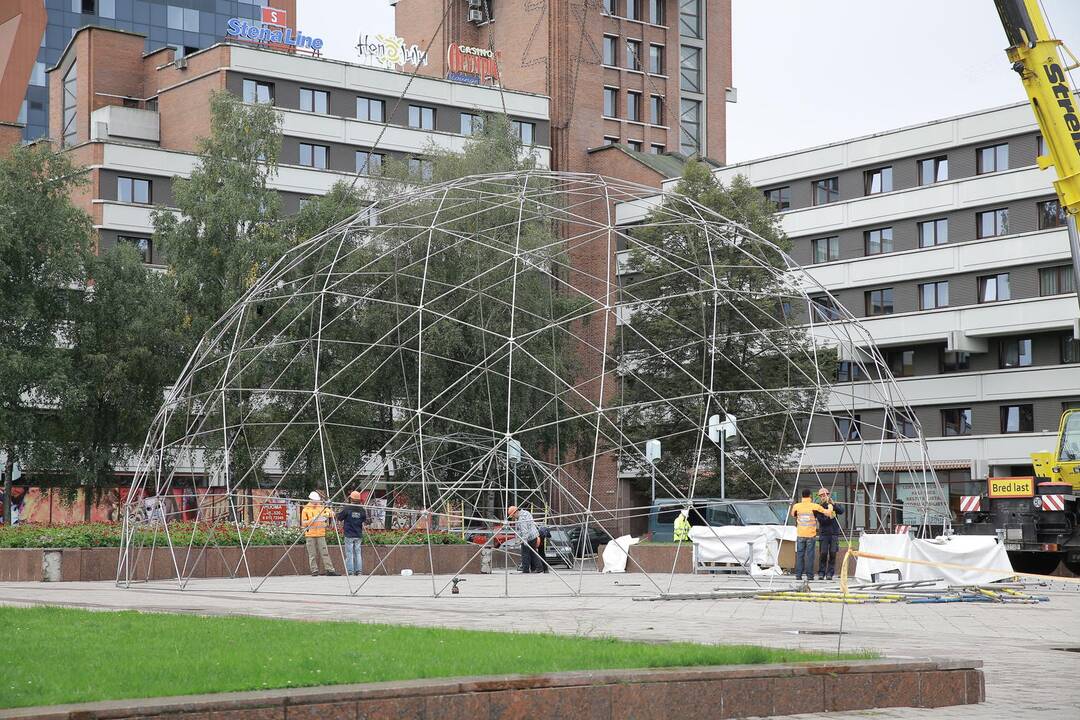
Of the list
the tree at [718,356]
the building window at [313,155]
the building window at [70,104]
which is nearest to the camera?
the tree at [718,356]

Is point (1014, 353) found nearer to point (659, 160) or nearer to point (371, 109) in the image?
point (659, 160)

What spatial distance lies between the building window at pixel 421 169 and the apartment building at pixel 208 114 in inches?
378

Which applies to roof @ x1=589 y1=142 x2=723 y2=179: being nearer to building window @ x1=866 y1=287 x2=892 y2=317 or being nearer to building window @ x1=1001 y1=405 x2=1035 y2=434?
building window @ x1=866 y1=287 x2=892 y2=317

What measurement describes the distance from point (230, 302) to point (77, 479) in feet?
27.9

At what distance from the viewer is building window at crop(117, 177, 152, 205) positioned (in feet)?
221

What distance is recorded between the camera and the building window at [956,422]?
6506 cm

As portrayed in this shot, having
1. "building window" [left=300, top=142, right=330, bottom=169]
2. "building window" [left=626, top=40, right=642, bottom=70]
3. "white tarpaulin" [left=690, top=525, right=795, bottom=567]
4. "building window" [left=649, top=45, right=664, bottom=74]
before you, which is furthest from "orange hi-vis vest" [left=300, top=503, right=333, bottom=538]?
"building window" [left=649, top=45, right=664, bottom=74]

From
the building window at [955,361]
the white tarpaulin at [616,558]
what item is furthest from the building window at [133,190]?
the white tarpaulin at [616,558]

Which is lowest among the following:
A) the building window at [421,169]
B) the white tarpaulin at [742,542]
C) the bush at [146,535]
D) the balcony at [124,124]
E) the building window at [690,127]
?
the white tarpaulin at [742,542]

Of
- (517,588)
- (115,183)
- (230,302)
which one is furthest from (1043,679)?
(115,183)

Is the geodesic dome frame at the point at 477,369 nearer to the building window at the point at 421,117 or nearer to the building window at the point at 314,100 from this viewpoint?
the building window at the point at 314,100

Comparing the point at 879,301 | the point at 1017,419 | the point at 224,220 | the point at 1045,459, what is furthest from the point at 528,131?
the point at 1045,459

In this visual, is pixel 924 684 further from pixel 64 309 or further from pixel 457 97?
pixel 457 97

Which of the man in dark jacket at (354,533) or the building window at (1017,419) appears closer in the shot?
the man in dark jacket at (354,533)
